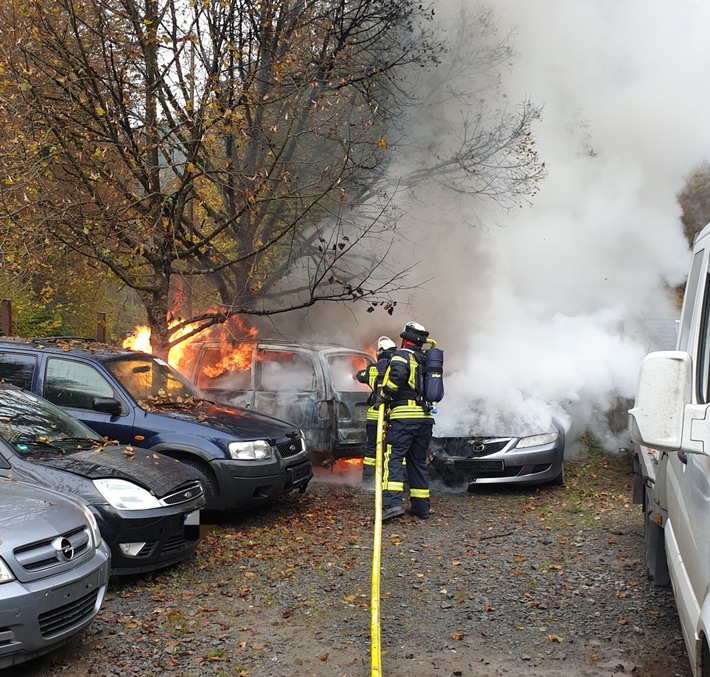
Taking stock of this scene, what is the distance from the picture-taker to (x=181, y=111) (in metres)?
8.74

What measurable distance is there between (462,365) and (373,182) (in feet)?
12.5

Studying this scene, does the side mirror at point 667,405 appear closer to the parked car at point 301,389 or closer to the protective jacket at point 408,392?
the protective jacket at point 408,392

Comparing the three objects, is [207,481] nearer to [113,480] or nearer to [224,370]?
Answer: [113,480]

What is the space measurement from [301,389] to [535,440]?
2.96 m

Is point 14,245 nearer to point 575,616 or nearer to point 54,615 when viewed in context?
point 54,615

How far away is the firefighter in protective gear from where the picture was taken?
8.08m

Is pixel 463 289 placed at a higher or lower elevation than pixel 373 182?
lower

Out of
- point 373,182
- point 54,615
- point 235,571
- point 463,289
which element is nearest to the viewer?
point 54,615

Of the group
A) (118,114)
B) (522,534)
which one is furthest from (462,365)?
(118,114)

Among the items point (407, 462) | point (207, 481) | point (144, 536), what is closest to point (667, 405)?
point (144, 536)

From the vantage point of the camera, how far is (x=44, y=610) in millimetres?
3633

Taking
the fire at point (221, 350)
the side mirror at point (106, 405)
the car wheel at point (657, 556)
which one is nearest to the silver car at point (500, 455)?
the fire at point (221, 350)

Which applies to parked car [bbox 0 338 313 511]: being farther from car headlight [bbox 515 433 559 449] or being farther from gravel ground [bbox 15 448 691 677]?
car headlight [bbox 515 433 559 449]

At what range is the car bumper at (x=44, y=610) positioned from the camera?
11.4 ft
